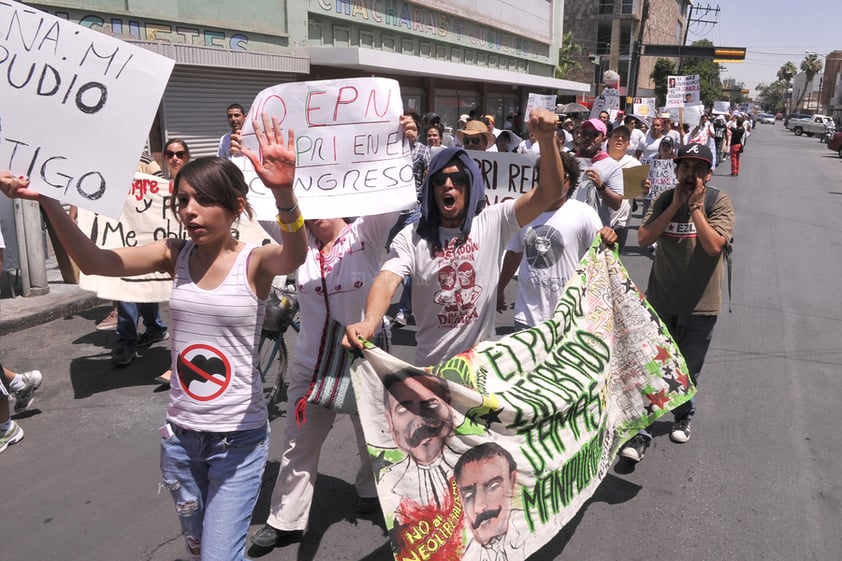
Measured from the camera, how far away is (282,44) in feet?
53.5

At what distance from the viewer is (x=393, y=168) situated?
3488 millimetres

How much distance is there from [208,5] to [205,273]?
13.1 metres

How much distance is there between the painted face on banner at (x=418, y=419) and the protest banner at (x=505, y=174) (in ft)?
10.6

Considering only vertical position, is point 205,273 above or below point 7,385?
above

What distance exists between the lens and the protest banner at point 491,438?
271 cm

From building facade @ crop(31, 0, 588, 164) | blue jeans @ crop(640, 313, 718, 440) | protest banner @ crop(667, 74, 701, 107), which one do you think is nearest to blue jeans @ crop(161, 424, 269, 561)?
blue jeans @ crop(640, 313, 718, 440)

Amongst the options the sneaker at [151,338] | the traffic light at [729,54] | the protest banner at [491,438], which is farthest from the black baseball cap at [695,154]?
the traffic light at [729,54]

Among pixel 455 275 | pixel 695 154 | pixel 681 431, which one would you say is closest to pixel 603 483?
pixel 681 431

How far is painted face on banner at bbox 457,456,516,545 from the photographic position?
9.01 ft

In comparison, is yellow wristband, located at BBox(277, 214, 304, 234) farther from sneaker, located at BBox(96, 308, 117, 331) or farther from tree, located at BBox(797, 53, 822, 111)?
tree, located at BBox(797, 53, 822, 111)

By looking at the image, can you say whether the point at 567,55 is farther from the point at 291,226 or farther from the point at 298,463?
the point at 291,226

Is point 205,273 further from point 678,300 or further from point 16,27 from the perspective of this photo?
point 678,300

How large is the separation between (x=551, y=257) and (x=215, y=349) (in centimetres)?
233

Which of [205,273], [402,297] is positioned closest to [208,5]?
[402,297]
